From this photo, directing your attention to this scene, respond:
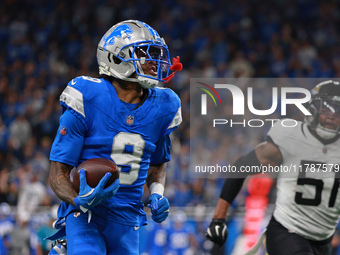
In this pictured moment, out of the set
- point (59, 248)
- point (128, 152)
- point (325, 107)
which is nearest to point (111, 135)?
point (128, 152)

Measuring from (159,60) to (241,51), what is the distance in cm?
885

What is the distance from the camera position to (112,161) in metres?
3.20

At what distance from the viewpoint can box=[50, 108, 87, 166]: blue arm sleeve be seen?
321cm

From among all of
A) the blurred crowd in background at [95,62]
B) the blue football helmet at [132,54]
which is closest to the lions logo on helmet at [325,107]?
the blue football helmet at [132,54]

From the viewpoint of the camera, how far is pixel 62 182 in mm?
3178

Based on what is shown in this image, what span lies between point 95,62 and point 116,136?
908cm

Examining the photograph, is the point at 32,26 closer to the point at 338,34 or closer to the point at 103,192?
the point at 338,34

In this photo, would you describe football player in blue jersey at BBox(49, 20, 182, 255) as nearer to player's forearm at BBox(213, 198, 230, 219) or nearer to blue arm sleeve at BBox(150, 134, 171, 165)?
blue arm sleeve at BBox(150, 134, 171, 165)

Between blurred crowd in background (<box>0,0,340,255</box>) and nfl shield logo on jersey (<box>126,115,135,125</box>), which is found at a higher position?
nfl shield logo on jersey (<box>126,115,135,125</box>)

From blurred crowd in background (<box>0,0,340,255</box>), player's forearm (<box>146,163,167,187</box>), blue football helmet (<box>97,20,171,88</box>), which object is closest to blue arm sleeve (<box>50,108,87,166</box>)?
blue football helmet (<box>97,20,171,88</box>)

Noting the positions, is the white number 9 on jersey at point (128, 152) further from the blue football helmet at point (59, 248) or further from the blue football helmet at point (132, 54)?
the blue football helmet at point (59, 248)

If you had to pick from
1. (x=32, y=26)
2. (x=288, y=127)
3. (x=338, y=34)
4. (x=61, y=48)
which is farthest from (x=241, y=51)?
(x=288, y=127)

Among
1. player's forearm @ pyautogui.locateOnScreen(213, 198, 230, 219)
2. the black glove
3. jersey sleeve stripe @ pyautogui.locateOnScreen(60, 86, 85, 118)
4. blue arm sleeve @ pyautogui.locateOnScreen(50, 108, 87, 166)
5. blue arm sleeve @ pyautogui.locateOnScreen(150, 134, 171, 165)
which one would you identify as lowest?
the black glove

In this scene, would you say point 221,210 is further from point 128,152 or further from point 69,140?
point 69,140
